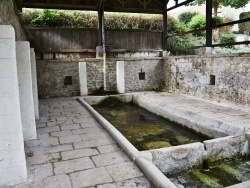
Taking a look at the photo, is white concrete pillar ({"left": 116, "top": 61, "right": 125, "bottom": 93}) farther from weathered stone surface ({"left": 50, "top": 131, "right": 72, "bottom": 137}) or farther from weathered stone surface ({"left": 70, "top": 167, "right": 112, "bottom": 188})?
weathered stone surface ({"left": 70, "top": 167, "right": 112, "bottom": 188})

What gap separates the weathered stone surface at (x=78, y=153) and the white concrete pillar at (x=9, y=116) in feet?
3.38

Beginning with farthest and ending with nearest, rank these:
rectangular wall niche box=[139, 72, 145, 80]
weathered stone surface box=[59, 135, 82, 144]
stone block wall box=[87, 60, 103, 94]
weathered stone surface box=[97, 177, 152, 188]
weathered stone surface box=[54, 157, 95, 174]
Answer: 1. rectangular wall niche box=[139, 72, 145, 80]
2. stone block wall box=[87, 60, 103, 94]
3. weathered stone surface box=[59, 135, 82, 144]
4. weathered stone surface box=[54, 157, 95, 174]
5. weathered stone surface box=[97, 177, 152, 188]

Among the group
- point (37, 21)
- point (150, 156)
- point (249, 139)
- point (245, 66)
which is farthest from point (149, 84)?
point (150, 156)

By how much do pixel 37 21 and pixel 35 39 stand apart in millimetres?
1397

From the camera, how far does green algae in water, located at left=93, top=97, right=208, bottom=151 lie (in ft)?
18.9

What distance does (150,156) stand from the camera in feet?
12.7

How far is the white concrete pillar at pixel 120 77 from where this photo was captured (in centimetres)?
1145

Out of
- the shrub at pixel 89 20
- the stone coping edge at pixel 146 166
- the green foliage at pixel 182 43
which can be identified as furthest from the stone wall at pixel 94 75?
the stone coping edge at pixel 146 166

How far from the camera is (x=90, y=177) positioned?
131 inches

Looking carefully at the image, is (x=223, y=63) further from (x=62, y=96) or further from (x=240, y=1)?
(x=62, y=96)

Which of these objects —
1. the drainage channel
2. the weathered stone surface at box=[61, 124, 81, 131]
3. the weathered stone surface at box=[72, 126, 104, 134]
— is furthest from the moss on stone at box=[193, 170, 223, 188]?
the weathered stone surface at box=[61, 124, 81, 131]

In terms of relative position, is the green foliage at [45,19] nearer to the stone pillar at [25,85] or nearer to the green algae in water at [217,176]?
the stone pillar at [25,85]

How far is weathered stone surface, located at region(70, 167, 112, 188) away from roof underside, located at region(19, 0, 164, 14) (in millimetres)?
9029

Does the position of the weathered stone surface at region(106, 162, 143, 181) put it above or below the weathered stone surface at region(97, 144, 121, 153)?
below
